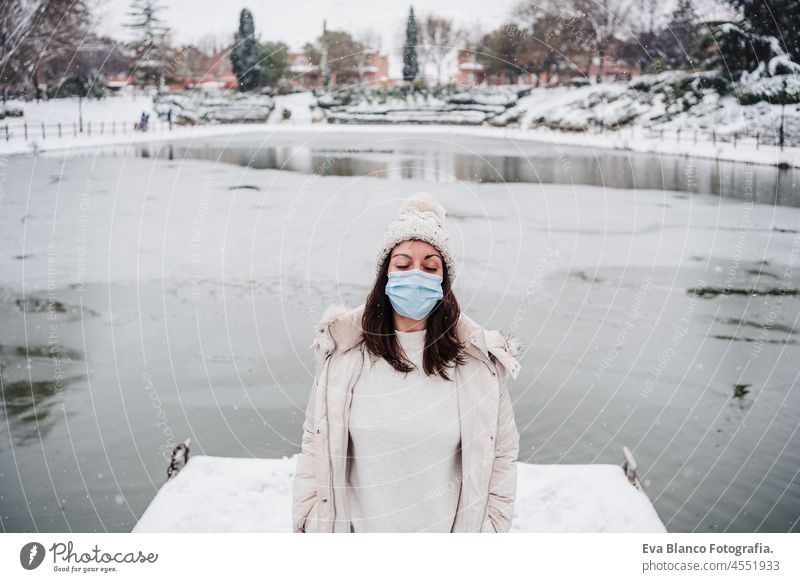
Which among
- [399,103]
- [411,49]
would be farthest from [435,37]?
[399,103]

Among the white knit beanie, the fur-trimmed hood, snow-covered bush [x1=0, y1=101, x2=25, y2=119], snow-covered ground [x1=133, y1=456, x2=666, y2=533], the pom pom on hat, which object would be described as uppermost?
snow-covered bush [x1=0, y1=101, x2=25, y2=119]

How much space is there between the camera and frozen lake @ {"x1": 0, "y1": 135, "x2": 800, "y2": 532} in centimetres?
455

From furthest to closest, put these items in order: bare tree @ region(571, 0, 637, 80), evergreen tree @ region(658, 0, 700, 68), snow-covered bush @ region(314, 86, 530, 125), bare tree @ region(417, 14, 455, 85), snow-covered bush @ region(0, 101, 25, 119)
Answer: evergreen tree @ region(658, 0, 700, 68)
snow-covered bush @ region(314, 86, 530, 125)
bare tree @ region(571, 0, 637, 80)
snow-covered bush @ region(0, 101, 25, 119)
bare tree @ region(417, 14, 455, 85)

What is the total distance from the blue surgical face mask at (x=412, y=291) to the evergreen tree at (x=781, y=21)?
3.34 m

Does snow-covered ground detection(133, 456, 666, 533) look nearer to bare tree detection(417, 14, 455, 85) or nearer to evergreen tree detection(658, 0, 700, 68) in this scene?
bare tree detection(417, 14, 455, 85)

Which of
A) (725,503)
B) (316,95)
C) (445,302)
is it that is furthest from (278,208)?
(445,302)

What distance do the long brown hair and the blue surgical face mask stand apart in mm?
43

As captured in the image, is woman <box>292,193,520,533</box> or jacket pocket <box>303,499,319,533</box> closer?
woman <box>292,193,520,533</box>

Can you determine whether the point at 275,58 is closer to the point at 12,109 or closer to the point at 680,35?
the point at 12,109

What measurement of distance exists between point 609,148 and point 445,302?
855 inches

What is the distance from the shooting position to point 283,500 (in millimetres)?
3916

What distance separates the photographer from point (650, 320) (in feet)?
23.8

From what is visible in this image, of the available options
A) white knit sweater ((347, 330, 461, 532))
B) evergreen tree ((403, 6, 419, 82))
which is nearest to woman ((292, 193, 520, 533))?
white knit sweater ((347, 330, 461, 532))

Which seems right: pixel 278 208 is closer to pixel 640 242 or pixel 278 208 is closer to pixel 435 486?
pixel 640 242
